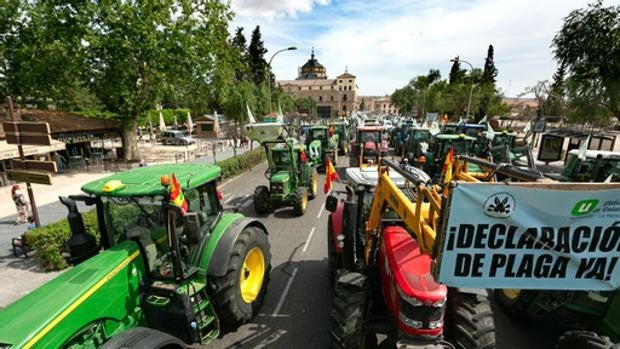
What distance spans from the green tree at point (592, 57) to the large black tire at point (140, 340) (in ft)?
80.9

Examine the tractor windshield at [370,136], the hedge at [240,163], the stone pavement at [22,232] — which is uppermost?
A: the tractor windshield at [370,136]

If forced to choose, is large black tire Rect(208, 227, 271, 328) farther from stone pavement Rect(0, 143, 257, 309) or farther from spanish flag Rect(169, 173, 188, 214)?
stone pavement Rect(0, 143, 257, 309)

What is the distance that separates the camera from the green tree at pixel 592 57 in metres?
17.5

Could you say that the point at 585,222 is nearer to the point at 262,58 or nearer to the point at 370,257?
the point at 370,257

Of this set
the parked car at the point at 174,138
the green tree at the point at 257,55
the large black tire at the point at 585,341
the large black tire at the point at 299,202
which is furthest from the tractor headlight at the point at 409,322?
the green tree at the point at 257,55

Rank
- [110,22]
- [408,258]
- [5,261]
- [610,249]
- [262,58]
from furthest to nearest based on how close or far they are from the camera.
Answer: [262,58]
[110,22]
[5,261]
[408,258]
[610,249]

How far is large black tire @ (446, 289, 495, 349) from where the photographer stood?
3305 mm

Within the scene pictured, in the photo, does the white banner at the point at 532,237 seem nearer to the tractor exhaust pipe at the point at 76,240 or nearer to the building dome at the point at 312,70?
the tractor exhaust pipe at the point at 76,240

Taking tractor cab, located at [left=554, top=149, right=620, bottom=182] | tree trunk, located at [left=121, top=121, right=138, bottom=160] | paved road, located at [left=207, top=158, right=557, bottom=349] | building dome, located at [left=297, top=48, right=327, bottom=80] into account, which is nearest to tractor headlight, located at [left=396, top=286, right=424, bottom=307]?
paved road, located at [left=207, top=158, right=557, bottom=349]

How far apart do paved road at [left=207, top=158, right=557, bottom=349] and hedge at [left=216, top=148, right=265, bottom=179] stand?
7603mm

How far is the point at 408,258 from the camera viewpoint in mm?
3637

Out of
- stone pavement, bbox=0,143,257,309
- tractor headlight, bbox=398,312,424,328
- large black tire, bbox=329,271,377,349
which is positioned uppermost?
tractor headlight, bbox=398,312,424,328

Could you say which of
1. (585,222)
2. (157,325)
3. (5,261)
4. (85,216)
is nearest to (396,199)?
(585,222)

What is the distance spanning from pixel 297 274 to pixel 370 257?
265 centimetres
